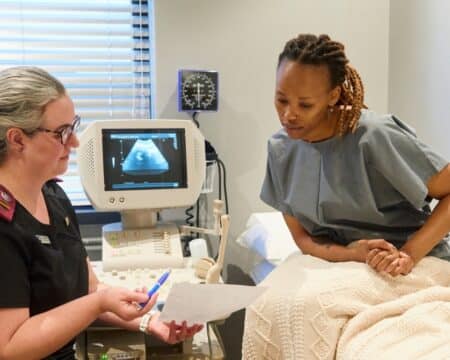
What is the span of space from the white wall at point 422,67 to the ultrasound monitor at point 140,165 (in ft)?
2.87

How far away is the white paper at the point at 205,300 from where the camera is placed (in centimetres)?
112

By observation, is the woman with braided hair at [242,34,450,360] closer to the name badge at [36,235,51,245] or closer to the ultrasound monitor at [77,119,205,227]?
the ultrasound monitor at [77,119,205,227]

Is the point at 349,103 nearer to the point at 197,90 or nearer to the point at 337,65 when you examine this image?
the point at 337,65

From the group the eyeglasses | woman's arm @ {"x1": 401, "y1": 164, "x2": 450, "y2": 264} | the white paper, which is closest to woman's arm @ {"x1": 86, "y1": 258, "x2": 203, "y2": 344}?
the white paper

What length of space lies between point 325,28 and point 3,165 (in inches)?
63.4

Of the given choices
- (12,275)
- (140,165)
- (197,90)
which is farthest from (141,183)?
(12,275)

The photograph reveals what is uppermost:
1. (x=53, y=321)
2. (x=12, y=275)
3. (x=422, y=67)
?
(x=422, y=67)

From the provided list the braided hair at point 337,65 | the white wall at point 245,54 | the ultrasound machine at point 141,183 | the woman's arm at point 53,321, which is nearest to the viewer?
the woman's arm at point 53,321

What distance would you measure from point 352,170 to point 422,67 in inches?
34.3

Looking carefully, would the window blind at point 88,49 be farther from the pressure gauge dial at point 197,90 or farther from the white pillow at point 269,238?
the white pillow at point 269,238

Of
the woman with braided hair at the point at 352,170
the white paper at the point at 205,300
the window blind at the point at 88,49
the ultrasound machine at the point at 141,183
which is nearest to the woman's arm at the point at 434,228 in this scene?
the woman with braided hair at the point at 352,170

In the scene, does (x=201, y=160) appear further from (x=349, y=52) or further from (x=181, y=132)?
(x=349, y=52)

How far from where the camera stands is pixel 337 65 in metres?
1.44

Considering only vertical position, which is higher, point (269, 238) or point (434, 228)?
point (434, 228)
